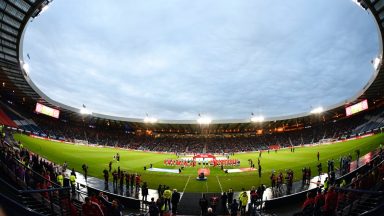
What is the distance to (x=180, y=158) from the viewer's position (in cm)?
5528

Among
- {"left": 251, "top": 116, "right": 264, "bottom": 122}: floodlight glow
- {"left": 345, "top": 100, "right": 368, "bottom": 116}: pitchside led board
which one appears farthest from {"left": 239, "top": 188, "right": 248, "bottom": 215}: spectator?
{"left": 251, "top": 116, "right": 264, "bottom": 122}: floodlight glow

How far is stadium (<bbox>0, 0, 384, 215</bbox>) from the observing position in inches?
504

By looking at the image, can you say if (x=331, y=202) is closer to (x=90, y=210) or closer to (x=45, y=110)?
(x=90, y=210)

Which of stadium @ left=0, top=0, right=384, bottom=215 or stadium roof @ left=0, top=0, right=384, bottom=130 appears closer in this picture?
stadium @ left=0, top=0, right=384, bottom=215

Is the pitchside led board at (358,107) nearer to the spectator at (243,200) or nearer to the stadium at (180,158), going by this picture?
the stadium at (180,158)

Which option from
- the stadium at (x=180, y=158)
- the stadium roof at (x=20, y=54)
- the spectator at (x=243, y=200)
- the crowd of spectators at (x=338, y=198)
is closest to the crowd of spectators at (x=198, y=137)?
the stadium at (x=180, y=158)

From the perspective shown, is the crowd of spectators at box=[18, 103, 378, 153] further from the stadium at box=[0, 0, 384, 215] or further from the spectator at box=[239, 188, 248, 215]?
the spectator at box=[239, 188, 248, 215]

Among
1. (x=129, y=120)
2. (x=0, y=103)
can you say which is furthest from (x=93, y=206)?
(x=129, y=120)

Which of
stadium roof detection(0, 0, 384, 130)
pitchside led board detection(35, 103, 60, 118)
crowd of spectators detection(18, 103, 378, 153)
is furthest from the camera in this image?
crowd of spectators detection(18, 103, 378, 153)

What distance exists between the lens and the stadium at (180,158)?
42.0ft

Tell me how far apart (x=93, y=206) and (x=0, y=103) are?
65.0m

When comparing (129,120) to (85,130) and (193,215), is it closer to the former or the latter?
(85,130)

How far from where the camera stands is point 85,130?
273 ft

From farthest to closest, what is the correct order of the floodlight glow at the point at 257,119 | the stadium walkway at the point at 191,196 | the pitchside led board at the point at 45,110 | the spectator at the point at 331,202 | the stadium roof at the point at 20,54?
the floodlight glow at the point at 257,119, the pitchside led board at the point at 45,110, the stadium roof at the point at 20,54, the stadium walkway at the point at 191,196, the spectator at the point at 331,202
